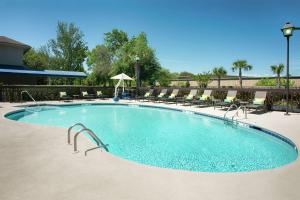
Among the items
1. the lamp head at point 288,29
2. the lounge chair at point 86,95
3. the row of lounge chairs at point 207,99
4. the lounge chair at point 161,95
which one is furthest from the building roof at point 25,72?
the lamp head at point 288,29

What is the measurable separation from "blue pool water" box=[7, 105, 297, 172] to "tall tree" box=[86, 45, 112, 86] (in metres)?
33.5

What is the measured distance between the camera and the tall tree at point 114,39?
181ft

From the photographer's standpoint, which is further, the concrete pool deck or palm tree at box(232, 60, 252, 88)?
palm tree at box(232, 60, 252, 88)

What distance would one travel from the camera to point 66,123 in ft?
39.3

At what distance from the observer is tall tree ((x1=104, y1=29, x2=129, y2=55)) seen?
5522 centimetres

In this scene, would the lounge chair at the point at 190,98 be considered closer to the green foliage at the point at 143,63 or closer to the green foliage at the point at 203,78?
the green foliage at the point at 143,63

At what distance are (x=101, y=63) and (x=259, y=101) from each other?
3659 centimetres

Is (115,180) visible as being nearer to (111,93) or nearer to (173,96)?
(173,96)

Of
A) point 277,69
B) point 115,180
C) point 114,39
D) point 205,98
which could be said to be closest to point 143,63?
point 205,98

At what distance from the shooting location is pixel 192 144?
27.5ft

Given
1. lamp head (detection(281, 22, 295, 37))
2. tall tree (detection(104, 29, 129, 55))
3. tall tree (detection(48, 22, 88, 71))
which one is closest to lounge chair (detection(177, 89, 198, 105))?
lamp head (detection(281, 22, 295, 37))

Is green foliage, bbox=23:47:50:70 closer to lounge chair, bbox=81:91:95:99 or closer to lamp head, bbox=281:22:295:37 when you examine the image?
lounge chair, bbox=81:91:95:99
